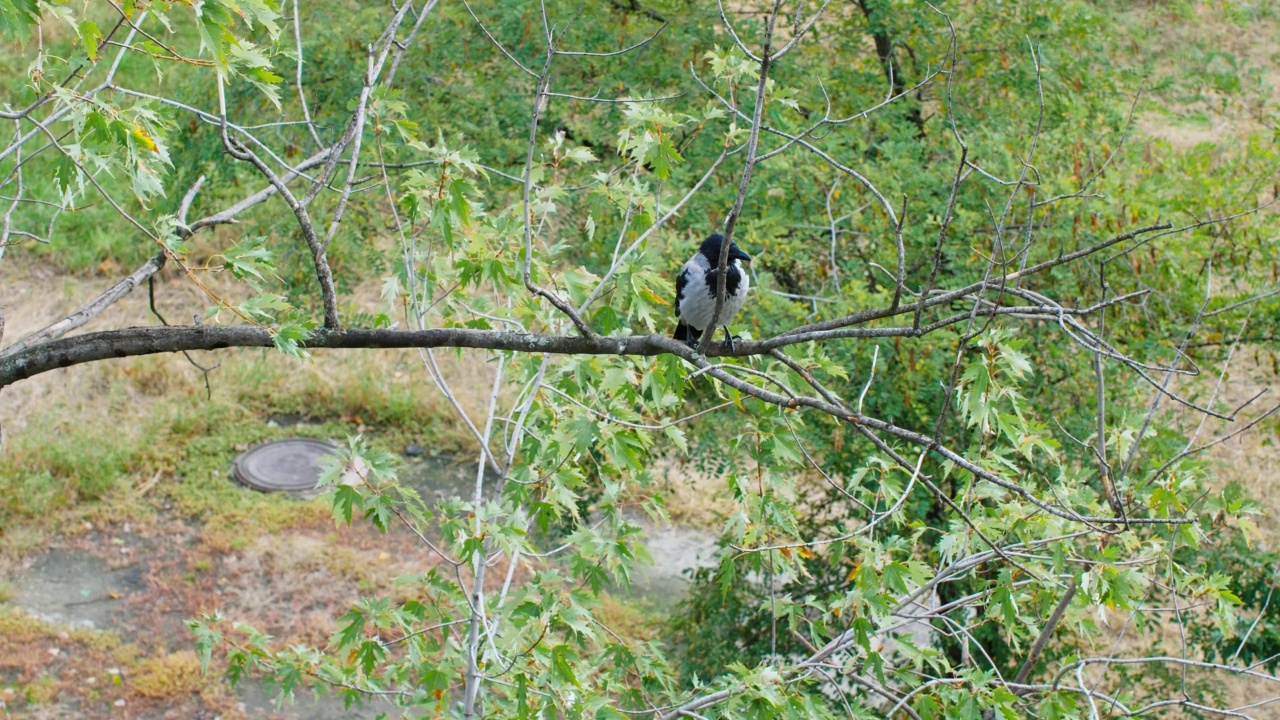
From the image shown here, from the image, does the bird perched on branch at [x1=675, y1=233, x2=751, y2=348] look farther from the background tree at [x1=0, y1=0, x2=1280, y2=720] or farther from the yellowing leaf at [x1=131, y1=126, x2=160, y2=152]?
the yellowing leaf at [x1=131, y1=126, x2=160, y2=152]

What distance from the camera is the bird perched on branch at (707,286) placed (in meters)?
4.39

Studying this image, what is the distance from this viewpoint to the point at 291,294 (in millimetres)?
6609

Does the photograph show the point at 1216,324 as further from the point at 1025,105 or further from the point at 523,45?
the point at 523,45

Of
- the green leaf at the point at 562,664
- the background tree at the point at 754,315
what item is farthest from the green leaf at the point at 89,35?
the green leaf at the point at 562,664

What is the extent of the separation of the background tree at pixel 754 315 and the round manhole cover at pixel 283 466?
4.52ft

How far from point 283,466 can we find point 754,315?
15.5ft

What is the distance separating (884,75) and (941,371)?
2.15 meters

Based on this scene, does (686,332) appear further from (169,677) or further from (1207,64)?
(1207,64)

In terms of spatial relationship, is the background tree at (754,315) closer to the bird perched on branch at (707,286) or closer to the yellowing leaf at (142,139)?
the yellowing leaf at (142,139)

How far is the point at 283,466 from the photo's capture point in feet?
29.2

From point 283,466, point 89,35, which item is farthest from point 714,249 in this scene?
point 283,466

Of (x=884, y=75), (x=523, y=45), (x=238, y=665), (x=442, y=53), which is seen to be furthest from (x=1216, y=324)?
(x=238, y=665)

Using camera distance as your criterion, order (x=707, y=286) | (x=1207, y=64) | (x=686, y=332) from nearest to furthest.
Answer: (x=707, y=286)
(x=686, y=332)
(x=1207, y=64)

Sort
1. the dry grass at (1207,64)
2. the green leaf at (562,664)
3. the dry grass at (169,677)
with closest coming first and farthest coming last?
the green leaf at (562,664), the dry grass at (169,677), the dry grass at (1207,64)
